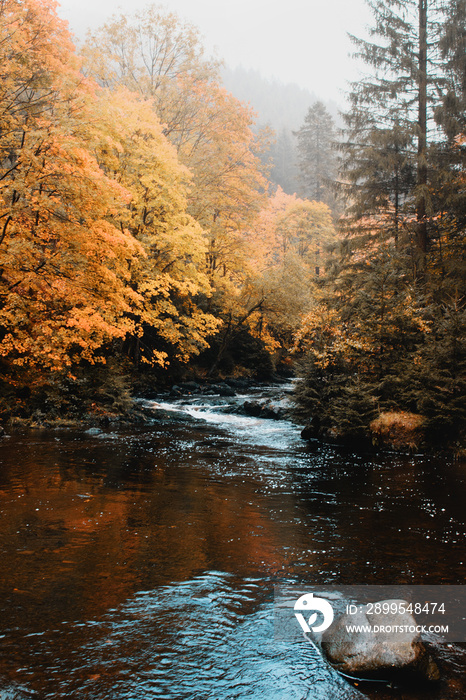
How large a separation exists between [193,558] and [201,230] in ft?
46.0

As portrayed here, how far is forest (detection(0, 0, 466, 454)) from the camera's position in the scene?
1091 cm

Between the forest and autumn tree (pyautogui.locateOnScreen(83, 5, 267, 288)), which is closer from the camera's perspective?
the forest

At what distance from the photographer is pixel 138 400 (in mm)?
17469

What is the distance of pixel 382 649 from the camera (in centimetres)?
305

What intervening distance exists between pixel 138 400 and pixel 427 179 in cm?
1366

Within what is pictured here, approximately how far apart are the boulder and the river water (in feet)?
0.36

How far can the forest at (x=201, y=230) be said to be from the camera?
10.9 meters

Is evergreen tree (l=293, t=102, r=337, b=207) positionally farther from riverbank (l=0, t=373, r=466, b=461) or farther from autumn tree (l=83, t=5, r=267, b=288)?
riverbank (l=0, t=373, r=466, b=461)

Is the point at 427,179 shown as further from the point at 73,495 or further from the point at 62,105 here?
the point at 73,495

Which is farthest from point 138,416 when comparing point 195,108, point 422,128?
point 195,108

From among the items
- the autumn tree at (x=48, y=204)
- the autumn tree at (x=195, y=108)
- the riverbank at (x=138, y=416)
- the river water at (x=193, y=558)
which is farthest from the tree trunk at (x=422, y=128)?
the autumn tree at (x=48, y=204)

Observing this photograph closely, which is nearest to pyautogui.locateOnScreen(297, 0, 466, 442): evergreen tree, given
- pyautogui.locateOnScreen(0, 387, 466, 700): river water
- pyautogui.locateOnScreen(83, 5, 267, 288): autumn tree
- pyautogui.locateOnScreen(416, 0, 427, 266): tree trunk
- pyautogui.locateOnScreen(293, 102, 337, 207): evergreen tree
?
pyautogui.locateOnScreen(416, 0, 427, 266): tree trunk

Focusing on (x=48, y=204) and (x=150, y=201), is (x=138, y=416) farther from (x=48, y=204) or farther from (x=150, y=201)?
(x=150, y=201)

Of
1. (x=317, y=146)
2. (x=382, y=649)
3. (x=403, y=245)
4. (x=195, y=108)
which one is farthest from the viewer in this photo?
(x=317, y=146)
